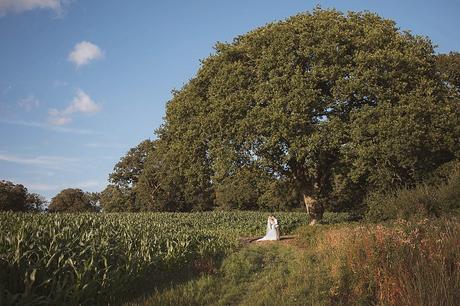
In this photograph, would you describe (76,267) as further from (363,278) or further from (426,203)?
(426,203)

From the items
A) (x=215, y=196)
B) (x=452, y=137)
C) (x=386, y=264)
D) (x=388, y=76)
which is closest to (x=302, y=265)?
(x=386, y=264)

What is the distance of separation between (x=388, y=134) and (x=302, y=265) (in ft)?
47.1

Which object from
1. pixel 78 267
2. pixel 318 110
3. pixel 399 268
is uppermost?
pixel 318 110

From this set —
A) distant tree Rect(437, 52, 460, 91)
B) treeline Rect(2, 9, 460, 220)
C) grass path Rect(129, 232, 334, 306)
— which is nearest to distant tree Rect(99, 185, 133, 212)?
treeline Rect(2, 9, 460, 220)

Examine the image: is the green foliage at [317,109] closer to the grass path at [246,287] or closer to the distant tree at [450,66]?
the distant tree at [450,66]

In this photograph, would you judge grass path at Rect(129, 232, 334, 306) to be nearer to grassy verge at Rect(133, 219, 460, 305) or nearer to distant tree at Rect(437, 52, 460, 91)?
grassy verge at Rect(133, 219, 460, 305)

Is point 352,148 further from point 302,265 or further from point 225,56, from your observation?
point 302,265

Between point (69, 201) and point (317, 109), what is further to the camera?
point (69, 201)

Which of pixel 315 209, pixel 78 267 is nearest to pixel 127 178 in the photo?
pixel 315 209

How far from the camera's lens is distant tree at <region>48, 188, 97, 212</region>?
9039 cm

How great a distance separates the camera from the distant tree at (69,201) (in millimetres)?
90387

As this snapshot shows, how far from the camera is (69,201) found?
91562mm

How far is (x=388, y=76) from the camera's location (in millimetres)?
25344

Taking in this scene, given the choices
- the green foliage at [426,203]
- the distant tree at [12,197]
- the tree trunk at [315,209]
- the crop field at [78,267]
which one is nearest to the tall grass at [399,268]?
the crop field at [78,267]
